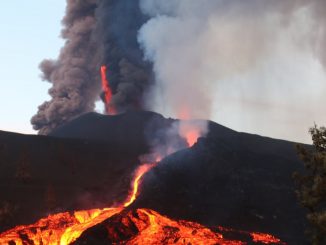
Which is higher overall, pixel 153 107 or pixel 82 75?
pixel 82 75

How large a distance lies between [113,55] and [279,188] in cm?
4466

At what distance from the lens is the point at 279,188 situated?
43.3m

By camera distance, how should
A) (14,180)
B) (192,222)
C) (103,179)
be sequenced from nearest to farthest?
(192,222) → (14,180) → (103,179)

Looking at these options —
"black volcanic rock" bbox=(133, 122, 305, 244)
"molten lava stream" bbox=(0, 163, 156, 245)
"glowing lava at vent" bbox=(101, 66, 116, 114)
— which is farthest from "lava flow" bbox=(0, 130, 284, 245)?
"glowing lava at vent" bbox=(101, 66, 116, 114)

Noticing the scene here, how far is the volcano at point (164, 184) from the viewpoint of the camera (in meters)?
33.7

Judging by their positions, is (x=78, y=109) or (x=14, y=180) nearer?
(x=14, y=180)

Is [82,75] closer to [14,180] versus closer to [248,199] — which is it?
[14,180]

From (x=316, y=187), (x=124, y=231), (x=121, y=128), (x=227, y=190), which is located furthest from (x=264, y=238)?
(x=121, y=128)

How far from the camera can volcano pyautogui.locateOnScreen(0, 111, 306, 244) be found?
33.7 metres

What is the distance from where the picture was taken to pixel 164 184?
126ft

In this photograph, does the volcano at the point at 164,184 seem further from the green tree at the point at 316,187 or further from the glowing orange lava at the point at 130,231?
the green tree at the point at 316,187

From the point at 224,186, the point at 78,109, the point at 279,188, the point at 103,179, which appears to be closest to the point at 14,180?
the point at 103,179

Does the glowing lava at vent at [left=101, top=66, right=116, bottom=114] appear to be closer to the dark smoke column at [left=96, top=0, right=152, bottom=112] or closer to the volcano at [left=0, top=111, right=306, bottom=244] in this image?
the dark smoke column at [left=96, top=0, right=152, bottom=112]

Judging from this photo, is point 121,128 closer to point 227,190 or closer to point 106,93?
point 106,93
